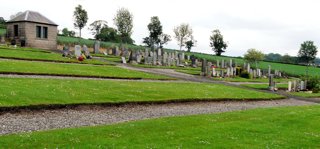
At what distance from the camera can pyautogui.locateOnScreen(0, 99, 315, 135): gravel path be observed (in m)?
16.5

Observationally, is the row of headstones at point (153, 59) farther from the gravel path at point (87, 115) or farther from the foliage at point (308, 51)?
the foliage at point (308, 51)

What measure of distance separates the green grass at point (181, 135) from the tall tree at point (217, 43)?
333 feet

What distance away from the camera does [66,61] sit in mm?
46062

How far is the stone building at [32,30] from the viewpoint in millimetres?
62438

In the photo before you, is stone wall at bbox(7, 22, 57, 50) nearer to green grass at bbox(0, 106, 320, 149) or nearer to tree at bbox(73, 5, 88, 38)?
tree at bbox(73, 5, 88, 38)

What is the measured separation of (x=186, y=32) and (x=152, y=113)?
108903mm

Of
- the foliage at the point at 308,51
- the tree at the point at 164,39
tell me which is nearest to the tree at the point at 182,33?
the tree at the point at 164,39

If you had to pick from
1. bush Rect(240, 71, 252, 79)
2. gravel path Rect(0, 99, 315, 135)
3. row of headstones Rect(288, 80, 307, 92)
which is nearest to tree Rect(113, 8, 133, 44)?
bush Rect(240, 71, 252, 79)

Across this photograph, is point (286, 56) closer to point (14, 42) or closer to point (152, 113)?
point (14, 42)

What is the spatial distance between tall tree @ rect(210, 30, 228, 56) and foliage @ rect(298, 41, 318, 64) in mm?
44966

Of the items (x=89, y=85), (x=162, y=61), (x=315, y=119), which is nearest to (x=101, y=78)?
(x=89, y=85)

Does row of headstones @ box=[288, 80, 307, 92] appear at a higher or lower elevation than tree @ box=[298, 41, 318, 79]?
lower

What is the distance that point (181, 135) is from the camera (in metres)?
15.4

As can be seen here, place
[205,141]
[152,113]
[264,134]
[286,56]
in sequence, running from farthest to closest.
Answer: [286,56]
[152,113]
[264,134]
[205,141]
